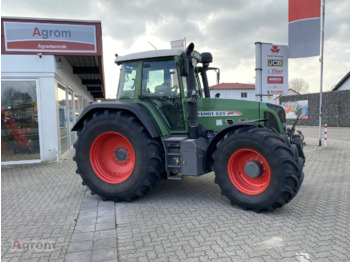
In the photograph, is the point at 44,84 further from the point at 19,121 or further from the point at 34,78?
the point at 19,121

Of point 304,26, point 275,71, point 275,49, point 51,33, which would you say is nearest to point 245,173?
point 51,33

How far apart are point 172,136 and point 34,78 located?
5.23m

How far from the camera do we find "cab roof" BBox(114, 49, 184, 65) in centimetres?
469

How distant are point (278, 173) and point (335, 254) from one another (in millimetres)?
1166

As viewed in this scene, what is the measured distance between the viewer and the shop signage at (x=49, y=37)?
770 cm

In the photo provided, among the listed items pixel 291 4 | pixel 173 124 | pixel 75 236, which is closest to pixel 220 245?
pixel 75 236

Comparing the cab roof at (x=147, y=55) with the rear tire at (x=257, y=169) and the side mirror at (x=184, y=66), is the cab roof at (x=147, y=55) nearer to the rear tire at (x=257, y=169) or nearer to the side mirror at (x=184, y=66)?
the side mirror at (x=184, y=66)

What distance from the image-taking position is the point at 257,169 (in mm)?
4023

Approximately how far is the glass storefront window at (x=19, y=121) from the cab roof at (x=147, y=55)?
4.15 meters

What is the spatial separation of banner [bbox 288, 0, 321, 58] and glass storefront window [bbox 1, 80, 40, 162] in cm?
963

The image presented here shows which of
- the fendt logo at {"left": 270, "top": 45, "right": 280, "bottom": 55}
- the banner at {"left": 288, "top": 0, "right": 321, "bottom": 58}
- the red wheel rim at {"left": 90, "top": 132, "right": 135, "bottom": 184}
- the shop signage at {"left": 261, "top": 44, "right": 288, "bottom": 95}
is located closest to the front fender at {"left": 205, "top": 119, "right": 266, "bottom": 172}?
the red wheel rim at {"left": 90, "top": 132, "right": 135, "bottom": 184}

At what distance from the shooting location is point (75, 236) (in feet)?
11.4

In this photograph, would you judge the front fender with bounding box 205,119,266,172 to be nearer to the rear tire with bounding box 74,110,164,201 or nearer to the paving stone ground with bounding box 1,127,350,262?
the paving stone ground with bounding box 1,127,350,262

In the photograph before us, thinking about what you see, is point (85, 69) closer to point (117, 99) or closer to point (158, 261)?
point (117, 99)
